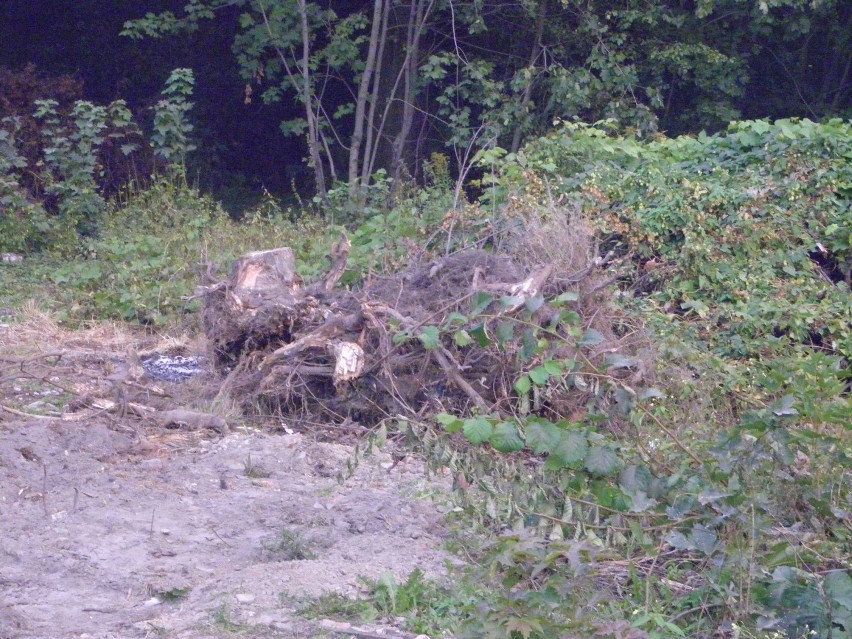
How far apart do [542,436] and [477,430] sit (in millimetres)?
229

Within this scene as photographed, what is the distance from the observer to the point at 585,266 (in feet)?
21.4

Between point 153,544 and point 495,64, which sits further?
point 495,64

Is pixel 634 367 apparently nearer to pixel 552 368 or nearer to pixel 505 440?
pixel 552 368

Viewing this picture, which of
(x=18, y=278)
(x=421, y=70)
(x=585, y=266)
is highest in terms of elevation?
(x=421, y=70)

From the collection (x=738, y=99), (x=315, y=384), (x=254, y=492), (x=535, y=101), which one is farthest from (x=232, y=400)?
(x=738, y=99)

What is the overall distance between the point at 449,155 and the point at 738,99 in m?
4.15

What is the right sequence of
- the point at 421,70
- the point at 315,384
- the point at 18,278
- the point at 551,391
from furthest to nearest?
the point at 421,70 → the point at 18,278 → the point at 315,384 → the point at 551,391

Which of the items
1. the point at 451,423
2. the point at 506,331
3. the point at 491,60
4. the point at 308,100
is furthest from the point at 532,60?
the point at 451,423

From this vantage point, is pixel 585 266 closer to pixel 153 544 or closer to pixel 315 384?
pixel 315 384

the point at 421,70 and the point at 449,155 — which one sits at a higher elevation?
the point at 421,70

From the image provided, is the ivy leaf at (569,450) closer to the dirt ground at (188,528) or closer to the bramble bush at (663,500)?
the bramble bush at (663,500)

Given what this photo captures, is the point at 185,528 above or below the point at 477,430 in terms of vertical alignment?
below

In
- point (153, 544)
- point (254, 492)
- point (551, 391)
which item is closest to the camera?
point (153, 544)

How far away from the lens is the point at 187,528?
4461 mm
